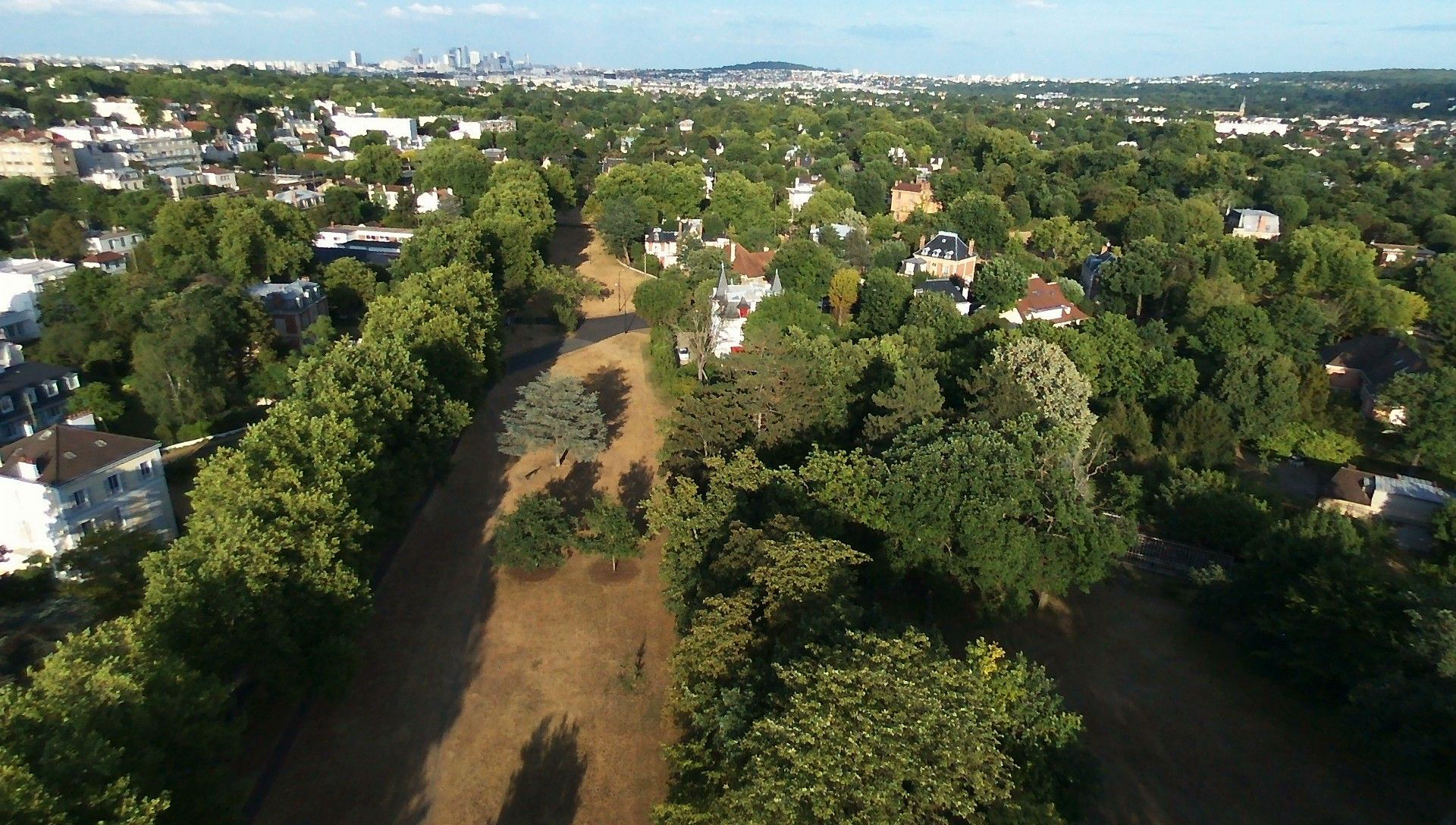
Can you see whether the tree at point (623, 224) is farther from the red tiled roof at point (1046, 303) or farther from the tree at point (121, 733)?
the tree at point (121, 733)

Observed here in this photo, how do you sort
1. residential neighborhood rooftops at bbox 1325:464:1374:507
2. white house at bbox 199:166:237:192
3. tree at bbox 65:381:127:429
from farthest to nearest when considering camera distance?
white house at bbox 199:166:237:192 < tree at bbox 65:381:127:429 < residential neighborhood rooftops at bbox 1325:464:1374:507

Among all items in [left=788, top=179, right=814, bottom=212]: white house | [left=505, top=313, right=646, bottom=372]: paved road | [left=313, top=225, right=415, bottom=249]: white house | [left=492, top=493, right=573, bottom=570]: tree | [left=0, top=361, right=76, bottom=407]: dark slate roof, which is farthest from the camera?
[left=788, top=179, right=814, bottom=212]: white house

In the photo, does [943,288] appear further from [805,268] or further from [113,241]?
[113,241]

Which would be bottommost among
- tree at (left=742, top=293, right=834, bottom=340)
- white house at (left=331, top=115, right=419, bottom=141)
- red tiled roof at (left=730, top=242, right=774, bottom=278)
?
tree at (left=742, top=293, right=834, bottom=340)

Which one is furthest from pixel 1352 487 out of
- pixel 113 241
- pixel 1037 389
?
pixel 113 241

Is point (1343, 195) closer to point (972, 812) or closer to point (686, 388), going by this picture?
point (686, 388)

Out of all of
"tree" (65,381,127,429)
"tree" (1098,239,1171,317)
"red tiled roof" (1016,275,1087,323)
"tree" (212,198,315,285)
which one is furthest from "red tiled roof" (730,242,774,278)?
"tree" (65,381,127,429)

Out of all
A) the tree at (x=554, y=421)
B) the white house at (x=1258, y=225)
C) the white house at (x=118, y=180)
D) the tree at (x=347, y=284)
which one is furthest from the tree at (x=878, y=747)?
the white house at (x=118, y=180)

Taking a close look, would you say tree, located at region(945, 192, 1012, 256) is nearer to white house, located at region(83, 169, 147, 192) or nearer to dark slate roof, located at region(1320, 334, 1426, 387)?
dark slate roof, located at region(1320, 334, 1426, 387)
